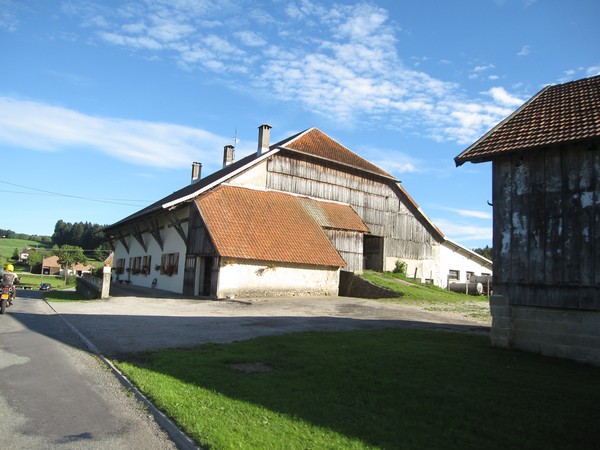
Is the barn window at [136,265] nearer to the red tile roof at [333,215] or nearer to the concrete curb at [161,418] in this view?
the red tile roof at [333,215]

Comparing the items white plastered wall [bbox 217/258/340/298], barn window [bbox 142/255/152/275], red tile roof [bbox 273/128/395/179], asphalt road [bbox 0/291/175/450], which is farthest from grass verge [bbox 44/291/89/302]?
asphalt road [bbox 0/291/175/450]

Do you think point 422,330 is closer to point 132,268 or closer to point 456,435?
point 456,435

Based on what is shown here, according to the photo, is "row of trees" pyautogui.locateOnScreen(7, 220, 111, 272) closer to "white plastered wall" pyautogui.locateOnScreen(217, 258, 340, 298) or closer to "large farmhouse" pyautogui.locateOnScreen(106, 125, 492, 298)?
"large farmhouse" pyautogui.locateOnScreen(106, 125, 492, 298)

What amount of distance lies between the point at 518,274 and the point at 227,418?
7.52 metres

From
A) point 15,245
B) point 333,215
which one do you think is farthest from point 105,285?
point 15,245

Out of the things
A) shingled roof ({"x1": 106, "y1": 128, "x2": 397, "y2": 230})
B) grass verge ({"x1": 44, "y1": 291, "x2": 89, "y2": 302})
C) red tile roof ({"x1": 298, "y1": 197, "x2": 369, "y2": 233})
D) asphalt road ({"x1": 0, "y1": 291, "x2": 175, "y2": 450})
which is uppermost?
shingled roof ({"x1": 106, "y1": 128, "x2": 397, "y2": 230})

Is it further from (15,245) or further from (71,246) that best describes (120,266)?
(15,245)

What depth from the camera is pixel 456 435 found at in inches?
191

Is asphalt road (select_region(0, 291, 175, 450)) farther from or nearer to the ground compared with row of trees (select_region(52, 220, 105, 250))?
nearer to the ground

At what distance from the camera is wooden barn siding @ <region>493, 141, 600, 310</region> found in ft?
29.7

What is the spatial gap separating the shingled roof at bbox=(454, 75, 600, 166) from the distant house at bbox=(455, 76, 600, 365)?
0.03 metres

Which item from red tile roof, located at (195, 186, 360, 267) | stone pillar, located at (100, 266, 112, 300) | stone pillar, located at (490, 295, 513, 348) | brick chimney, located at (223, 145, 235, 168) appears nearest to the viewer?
stone pillar, located at (490, 295, 513, 348)

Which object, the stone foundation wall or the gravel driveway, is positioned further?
the gravel driveway

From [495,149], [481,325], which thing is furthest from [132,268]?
[495,149]
